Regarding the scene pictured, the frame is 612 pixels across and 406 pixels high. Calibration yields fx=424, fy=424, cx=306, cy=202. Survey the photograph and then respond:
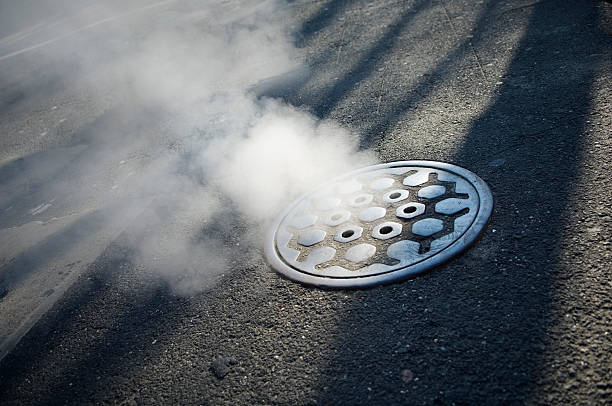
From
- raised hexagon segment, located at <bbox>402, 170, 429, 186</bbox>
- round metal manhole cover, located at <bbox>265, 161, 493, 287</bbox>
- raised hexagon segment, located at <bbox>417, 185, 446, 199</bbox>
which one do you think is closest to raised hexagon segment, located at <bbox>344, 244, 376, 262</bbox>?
round metal manhole cover, located at <bbox>265, 161, 493, 287</bbox>

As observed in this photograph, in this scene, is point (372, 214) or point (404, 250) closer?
point (404, 250)

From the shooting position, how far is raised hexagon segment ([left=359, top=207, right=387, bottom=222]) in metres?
2.44

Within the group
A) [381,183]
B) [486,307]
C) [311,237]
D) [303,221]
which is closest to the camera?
[486,307]

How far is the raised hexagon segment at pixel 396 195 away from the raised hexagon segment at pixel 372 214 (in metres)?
0.10

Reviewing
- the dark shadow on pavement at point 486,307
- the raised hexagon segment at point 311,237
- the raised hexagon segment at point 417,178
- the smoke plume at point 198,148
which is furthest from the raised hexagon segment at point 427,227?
the smoke plume at point 198,148

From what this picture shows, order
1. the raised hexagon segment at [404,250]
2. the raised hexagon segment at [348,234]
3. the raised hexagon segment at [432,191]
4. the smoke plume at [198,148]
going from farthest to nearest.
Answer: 1. the smoke plume at [198,148]
2. the raised hexagon segment at [432,191]
3. the raised hexagon segment at [348,234]
4. the raised hexagon segment at [404,250]

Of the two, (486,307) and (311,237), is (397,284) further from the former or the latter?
(311,237)

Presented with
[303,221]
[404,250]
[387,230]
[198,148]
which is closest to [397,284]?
[404,250]

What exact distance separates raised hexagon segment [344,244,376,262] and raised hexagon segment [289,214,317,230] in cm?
38

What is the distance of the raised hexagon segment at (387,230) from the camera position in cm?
229

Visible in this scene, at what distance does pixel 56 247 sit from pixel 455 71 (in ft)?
12.1

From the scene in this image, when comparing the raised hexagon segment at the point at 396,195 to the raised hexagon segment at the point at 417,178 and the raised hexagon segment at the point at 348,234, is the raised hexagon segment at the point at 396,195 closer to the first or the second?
the raised hexagon segment at the point at 417,178

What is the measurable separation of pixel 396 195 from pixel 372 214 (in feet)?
0.72

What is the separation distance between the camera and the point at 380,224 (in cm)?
238
